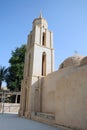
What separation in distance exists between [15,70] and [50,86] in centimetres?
1460

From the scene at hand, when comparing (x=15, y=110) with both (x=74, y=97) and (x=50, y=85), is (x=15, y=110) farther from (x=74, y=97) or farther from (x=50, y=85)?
(x=74, y=97)

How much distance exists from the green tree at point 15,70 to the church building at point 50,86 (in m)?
9.48

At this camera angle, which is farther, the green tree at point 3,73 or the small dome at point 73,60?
the green tree at point 3,73

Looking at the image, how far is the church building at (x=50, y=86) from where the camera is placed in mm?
8234

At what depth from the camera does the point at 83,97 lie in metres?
7.79

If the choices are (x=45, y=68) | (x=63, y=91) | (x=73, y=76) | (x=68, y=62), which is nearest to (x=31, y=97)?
(x=45, y=68)

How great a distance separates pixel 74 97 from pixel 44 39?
12561mm

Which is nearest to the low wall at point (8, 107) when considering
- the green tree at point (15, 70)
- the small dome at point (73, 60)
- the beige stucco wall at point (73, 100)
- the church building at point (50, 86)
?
the green tree at point (15, 70)

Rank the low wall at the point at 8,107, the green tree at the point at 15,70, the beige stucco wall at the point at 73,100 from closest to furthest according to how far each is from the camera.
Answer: the beige stucco wall at the point at 73,100
the low wall at the point at 8,107
the green tree at the point at 15,70

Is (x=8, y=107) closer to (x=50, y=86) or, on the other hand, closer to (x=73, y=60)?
(x=50, y=86)

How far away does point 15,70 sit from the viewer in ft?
94.2

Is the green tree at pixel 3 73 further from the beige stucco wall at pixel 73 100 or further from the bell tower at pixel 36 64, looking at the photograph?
the beige stucco wall at pixel 73 100

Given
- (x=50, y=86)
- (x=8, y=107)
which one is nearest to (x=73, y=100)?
(x=50, y=86)

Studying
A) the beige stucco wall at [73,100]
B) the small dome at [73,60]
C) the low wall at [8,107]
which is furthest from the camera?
the low wall at [8,107]
